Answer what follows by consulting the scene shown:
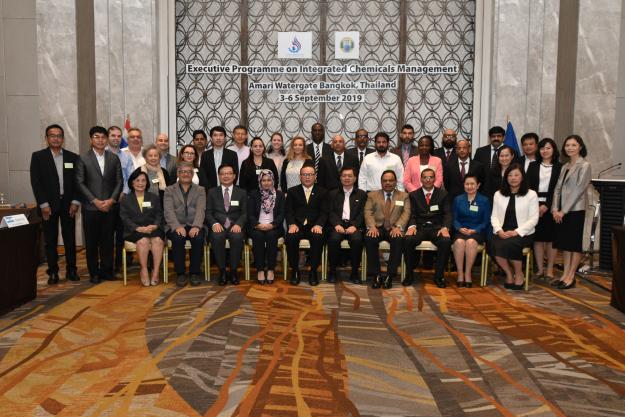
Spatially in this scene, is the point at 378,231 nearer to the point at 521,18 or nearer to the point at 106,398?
the point at 106,398

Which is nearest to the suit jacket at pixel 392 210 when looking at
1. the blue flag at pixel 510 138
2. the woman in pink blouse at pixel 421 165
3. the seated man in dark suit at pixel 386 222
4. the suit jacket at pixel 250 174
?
the seated man in dark suit at pixel 386 222

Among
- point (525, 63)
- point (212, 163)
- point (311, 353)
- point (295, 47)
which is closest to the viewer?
point (311, 353)

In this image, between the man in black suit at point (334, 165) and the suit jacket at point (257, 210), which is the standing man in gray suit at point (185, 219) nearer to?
the suit jacket at point (257, 210)

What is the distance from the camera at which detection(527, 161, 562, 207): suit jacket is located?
567cm

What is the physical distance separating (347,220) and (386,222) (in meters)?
0.41

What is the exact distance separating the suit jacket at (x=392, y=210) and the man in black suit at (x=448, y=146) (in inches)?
33.8

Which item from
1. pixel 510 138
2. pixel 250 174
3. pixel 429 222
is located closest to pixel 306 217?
pixel 250 174

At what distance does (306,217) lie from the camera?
5.71 metres

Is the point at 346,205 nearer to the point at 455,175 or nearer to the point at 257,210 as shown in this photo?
the point at 257,210

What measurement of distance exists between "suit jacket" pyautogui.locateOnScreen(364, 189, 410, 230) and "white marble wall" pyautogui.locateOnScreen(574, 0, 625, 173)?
3205 mm

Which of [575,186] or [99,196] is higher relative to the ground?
[575,186]

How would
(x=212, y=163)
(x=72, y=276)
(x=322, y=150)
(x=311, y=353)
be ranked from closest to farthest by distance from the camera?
1. (x=311, y=353)
2. (x=72, y=276)
3. (x=212, y=163)
4. (x=322, y=150)

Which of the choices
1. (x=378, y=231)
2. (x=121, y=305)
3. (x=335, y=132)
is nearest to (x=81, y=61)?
(x=335, y=132)

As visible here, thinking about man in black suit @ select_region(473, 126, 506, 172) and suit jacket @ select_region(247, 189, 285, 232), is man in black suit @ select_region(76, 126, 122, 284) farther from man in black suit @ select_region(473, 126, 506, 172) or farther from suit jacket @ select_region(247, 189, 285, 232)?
man in black suit @ select_region(473, 126, 506, 172)
